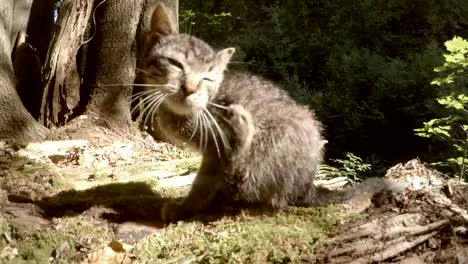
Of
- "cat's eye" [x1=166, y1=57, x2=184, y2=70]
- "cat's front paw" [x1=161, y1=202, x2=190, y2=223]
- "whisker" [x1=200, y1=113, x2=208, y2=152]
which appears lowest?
"cat's front paw" [x1=161, y1=202, x2=190, y2=223]

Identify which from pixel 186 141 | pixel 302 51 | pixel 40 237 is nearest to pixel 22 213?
pixel 40 237

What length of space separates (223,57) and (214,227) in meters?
0.93

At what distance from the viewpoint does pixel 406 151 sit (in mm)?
7035

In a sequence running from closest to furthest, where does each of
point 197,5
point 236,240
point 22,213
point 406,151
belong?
1. point 236,240
2. point 22,213
3. point 406,151
4. point 197,5

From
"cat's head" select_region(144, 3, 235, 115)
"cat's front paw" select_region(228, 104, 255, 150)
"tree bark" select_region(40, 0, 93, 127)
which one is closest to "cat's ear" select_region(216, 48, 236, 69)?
"cat's head" select_region(144, 3, 235, 115)

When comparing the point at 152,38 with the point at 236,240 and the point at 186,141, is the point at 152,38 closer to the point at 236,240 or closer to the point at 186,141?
the point at 186,141

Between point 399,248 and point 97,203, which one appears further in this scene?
point 97,203

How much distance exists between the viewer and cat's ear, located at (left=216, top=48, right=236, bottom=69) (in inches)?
121

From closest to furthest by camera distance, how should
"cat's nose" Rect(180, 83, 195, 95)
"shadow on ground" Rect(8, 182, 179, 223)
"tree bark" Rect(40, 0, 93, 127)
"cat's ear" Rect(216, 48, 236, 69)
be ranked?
1. "cat's nose" Rect(180, 83, 195, 95)
2. "cat's ear" Rect(216, 48, 236, 69)
3. "shadow on ground" Rect(8, 182, 179, 223)
4. "tree bark" Rect(40, 0, 93, 127)

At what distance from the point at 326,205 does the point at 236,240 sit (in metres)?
0.65

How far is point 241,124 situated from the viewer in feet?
9.82

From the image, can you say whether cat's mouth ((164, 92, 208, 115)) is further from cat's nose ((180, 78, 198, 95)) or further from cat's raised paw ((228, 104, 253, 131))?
cat's raised paw ((228, 104, 253, 131))

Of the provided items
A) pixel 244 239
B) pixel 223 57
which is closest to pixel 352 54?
pixel 223 57

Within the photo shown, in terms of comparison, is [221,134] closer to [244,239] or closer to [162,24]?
[244,239]
